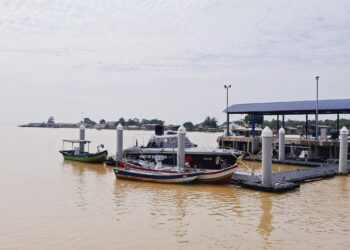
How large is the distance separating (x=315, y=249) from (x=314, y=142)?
28.4 meters

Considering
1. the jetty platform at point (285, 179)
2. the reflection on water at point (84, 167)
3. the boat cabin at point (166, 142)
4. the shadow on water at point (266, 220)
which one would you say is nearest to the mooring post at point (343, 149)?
the jetty platform at point (285, 179)

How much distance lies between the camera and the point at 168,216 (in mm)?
15984

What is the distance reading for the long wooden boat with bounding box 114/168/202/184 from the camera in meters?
23.3

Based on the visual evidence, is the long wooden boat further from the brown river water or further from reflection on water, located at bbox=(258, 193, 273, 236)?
reflection on water, located at bbox=(258, 193, 273, 236)

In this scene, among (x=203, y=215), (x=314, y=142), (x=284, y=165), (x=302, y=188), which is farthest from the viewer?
Result: (x=314, y=142)

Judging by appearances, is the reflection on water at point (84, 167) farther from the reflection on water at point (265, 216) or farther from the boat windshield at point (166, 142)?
the reflection on water at point (265, 216)

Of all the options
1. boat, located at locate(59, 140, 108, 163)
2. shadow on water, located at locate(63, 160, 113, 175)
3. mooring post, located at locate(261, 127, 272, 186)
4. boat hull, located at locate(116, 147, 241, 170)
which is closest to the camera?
mooring post, located at locate(261, 127, 272, 186)

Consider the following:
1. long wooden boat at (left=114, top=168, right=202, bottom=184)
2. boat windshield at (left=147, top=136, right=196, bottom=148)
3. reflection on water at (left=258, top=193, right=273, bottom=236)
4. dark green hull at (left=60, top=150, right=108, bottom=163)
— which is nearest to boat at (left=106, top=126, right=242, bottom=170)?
boat windshield at (left=147, top=136, right=196, bottom=148)

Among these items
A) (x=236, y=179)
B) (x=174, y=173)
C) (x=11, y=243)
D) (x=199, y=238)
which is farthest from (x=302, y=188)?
(x=11, y=243)

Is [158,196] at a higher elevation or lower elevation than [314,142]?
lower

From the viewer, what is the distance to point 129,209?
56.1 feet

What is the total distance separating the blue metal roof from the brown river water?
637 inches

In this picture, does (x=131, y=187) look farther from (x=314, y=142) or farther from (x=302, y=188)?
(x=314, y=142)

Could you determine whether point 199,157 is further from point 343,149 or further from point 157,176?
point 343,149
